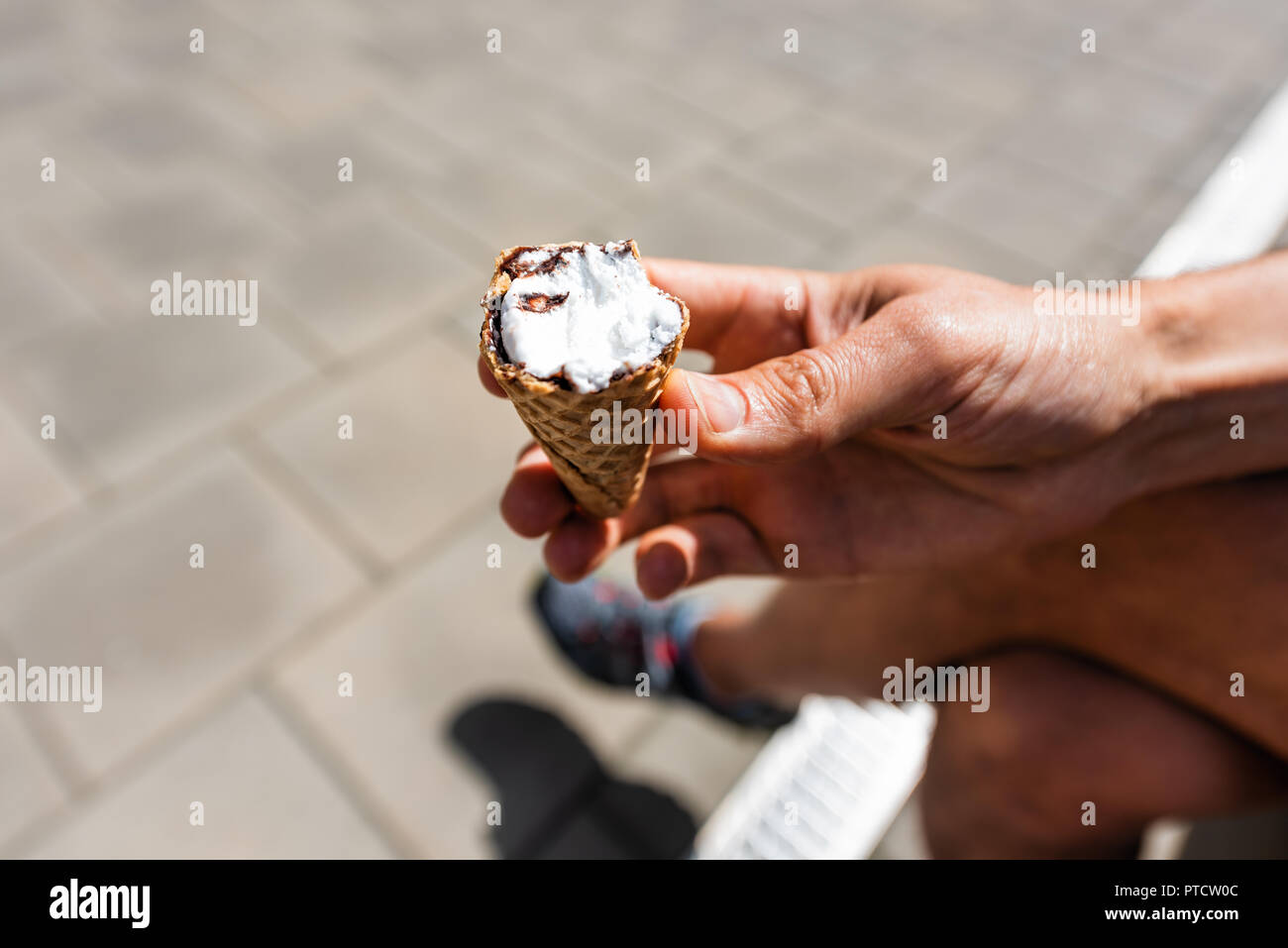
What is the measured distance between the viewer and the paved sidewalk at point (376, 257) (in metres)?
2.59

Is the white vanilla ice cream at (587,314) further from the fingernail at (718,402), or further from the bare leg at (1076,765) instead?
the bare leg at (1076,765)

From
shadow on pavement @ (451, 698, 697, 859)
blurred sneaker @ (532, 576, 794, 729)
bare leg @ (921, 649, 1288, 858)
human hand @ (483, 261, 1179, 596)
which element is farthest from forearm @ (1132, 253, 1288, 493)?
shadow on pavement @ (451, 698, 697, 859)

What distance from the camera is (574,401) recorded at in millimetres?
1370

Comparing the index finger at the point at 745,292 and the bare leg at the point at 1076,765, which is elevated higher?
the index finger at the point at 745,292

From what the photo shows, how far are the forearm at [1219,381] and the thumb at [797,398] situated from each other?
2.16 feet

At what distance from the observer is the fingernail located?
145 centimetres

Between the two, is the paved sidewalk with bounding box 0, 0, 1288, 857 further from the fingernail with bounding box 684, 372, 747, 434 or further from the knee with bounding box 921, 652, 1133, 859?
the fingernail with bounding box 684, 372, 747, 434

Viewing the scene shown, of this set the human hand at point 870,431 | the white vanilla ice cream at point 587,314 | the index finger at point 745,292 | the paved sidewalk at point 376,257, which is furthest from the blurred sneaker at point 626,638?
the white vanilla ice cream at point 587,314

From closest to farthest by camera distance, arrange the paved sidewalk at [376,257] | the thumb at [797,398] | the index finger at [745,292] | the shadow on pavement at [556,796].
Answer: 1. the thumb at [797,398]
2. the index finger at [745,292]
3. the shadow on pavement at [556,796]
4. the paved sidewalk at [376,257]

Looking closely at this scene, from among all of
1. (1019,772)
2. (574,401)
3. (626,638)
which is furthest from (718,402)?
(626,638)

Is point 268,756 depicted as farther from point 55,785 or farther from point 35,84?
point 35,84

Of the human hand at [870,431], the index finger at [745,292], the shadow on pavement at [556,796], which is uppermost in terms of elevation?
the index finger at [745,292]
